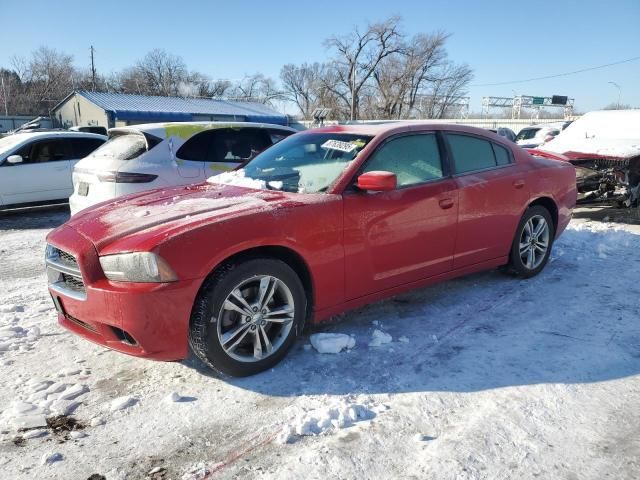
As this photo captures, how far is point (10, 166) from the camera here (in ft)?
29.4

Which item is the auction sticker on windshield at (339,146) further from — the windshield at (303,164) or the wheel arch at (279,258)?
the wheel arch at (279,258)

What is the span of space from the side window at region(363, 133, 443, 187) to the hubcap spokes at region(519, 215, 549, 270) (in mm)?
1372

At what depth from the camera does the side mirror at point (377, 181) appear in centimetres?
347

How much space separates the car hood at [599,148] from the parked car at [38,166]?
8615mm

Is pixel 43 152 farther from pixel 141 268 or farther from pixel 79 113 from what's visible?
pixel 79 113

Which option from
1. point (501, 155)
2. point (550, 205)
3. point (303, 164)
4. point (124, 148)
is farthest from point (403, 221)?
point (124, 148)

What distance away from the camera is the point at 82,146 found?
32.3 ft

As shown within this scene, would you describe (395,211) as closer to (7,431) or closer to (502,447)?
(502,447)

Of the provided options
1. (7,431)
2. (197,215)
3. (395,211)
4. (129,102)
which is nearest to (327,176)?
(395,211)

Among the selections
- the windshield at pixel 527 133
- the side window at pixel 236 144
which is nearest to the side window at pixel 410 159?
the side window at pixel 236 144

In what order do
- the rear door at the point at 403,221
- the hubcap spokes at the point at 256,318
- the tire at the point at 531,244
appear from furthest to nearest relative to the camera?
the tire at the point at 531,244, the rear door at the point at 403,221, the hubcap spokes at the point at 256,318

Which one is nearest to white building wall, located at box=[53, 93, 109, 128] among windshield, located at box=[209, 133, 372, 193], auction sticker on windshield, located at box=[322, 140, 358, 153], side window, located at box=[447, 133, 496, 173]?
windshield, located at box=[209, 133, 372, 193]

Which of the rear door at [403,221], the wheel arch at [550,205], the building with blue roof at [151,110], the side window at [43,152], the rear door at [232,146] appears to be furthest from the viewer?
the building with blue roof at [151,110]

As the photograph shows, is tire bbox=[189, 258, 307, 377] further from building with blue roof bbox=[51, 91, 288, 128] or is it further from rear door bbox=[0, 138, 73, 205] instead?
building with blue roof bbox=[51, 91, 288, 128]
